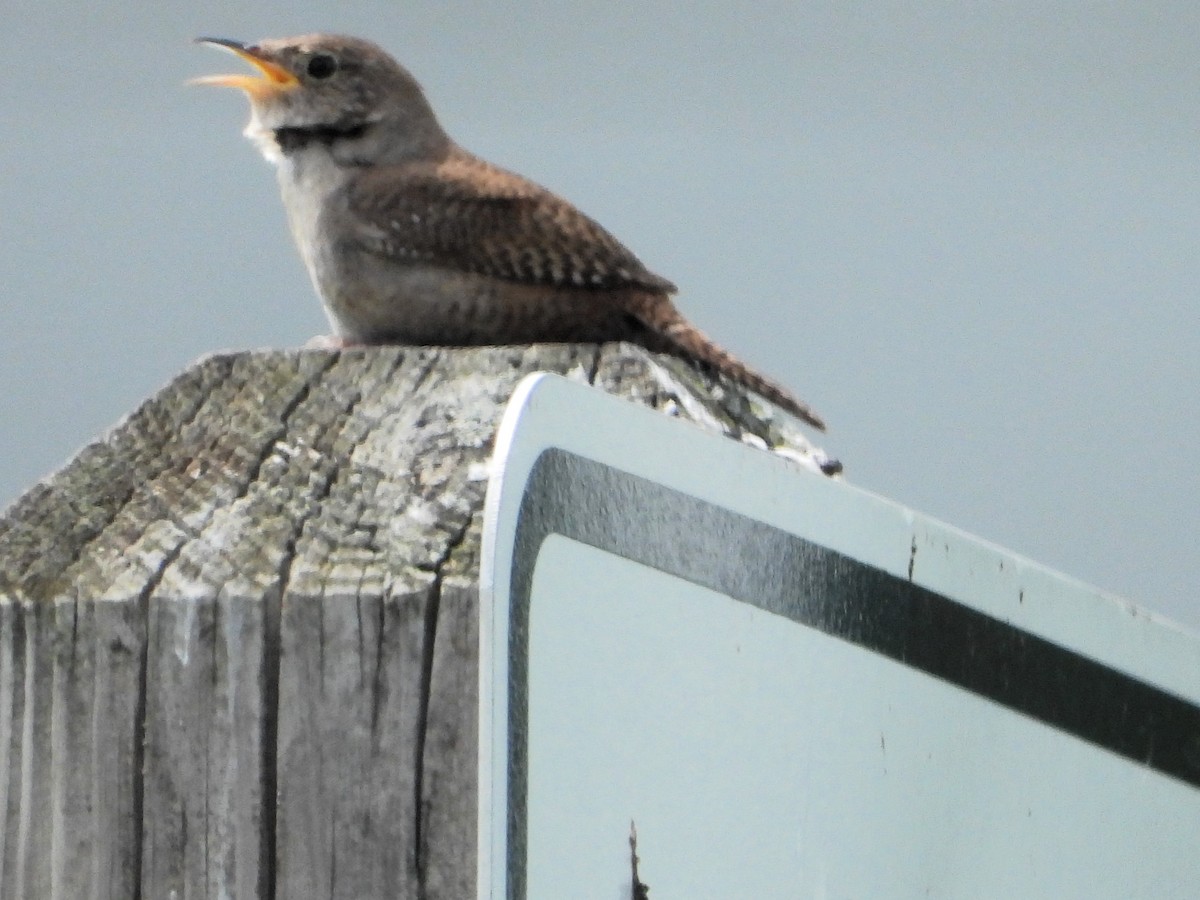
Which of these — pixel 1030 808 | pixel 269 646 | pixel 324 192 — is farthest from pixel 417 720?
pixel 324 192

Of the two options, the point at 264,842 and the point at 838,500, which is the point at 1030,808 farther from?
the point at 264,842

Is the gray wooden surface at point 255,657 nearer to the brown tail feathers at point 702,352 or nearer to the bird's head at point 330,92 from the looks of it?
the brown tail feathers at point 702,352

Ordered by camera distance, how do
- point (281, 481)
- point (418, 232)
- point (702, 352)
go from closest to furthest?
point (281, 481)
point (702, 352)
point (418, 232)

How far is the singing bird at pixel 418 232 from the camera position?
280 cm

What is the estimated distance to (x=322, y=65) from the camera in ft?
11.7

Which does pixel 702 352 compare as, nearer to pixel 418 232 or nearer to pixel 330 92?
pixel 418 232

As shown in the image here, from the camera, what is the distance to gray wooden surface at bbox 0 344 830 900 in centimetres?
125

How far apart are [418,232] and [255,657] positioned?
5.91 feet

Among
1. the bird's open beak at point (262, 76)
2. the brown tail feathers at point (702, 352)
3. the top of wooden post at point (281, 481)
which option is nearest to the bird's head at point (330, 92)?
the bird's open beak at point (262, 76)

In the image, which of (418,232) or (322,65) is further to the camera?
(322,65)

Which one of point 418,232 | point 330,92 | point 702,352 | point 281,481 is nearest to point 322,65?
point 330,92

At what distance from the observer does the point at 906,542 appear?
1581mm

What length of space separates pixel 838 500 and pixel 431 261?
1516 mm

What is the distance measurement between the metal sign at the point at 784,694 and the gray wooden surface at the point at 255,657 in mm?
85
